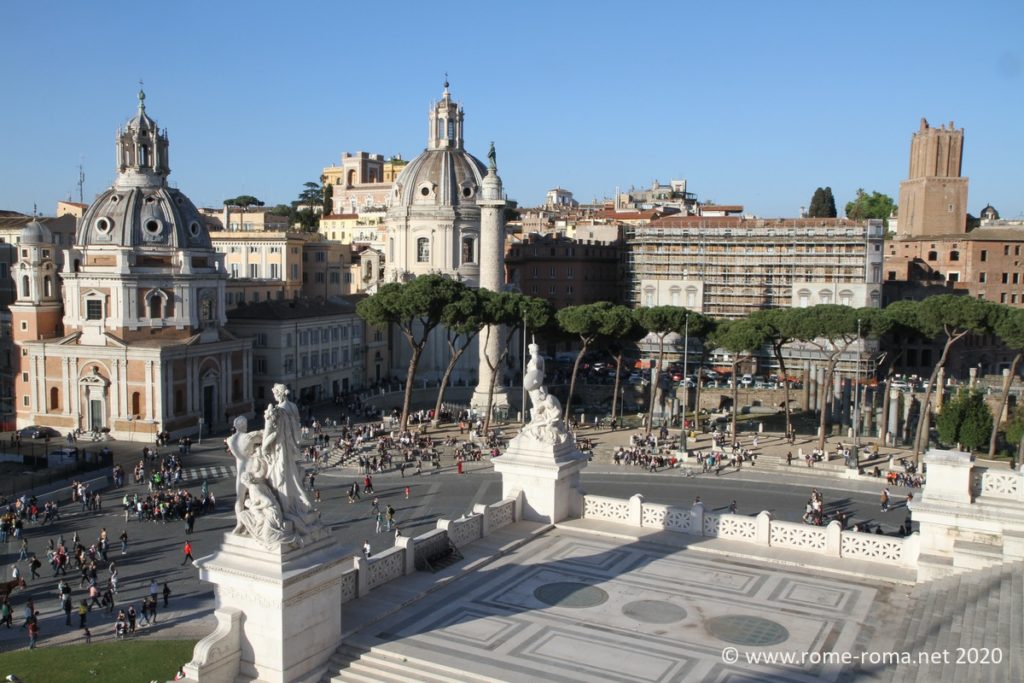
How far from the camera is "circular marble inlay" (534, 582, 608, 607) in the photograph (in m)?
14.0

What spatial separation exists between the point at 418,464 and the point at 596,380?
2689cm

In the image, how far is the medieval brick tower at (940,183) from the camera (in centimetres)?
8406

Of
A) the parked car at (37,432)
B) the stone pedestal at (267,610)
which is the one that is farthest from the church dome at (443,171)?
the stone pedestal at (267,610)

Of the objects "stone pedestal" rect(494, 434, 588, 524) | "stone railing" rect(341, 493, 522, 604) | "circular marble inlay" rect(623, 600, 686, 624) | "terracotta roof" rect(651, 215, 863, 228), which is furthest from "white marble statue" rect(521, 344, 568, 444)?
"terracotta roof" rect(651, 215, 863, 228)

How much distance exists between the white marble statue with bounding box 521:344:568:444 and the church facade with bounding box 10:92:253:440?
31953 millimetres

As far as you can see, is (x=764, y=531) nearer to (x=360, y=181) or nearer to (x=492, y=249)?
(x=492, y=249)

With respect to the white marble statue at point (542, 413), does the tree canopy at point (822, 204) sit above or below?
above

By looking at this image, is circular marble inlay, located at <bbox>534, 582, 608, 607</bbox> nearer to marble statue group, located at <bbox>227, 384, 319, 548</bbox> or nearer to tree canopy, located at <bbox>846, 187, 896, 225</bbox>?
marble statue group, located at <bbox>227, 384, 319, 548</bbox>

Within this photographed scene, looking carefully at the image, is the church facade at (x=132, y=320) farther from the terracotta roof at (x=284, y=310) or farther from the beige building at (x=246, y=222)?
the beige building at (x=246, y=222)

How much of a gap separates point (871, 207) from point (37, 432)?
100124 millimetres

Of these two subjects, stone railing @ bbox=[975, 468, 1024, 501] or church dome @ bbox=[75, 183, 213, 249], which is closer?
stone railing @ bbox=[975, 468, 1024, 501]

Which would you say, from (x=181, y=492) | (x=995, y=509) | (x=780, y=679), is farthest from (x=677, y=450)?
(x=780, y=679)

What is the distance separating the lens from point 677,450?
140ft

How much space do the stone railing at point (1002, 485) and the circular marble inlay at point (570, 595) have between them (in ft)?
20.4
